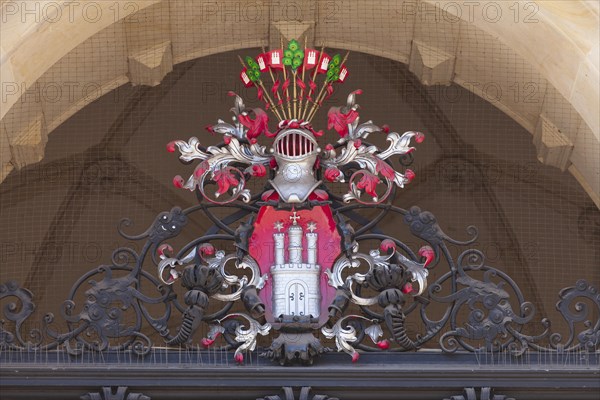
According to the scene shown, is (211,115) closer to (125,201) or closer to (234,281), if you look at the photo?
(125,201)

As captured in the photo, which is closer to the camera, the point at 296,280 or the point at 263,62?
the point at 296,280

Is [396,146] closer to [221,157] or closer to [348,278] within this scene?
[348,278]

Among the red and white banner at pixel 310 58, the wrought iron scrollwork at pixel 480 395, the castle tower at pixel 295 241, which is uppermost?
the red and white banner at pixel 310 58

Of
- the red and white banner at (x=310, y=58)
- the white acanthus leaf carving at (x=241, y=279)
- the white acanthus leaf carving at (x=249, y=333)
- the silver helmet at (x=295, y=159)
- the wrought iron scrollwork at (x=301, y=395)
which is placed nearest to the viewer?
the wrought iron scrollwork at (x=301, y=395)

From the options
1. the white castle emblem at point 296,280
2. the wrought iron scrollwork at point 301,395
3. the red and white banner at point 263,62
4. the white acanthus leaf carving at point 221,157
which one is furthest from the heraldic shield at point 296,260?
the red and white banner at point 263,62

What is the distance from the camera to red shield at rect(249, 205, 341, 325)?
9.12 meters

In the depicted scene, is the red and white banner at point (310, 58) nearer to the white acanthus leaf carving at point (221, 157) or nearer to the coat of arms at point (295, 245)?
the coat of arms at point (295, 245)

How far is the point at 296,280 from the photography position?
912 centimetres

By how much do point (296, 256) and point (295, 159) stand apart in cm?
54

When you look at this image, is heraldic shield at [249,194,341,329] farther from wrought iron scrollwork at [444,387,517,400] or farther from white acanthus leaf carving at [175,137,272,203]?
wrought iron scrollwork at [444,387,517,400]

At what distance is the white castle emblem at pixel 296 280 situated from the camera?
9094 millimetres

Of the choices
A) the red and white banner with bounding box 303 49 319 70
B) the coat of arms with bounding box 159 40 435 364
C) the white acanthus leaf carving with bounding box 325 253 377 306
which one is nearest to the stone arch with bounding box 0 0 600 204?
the red and white banner with bounding box 303 49 319 70

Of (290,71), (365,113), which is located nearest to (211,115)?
(365,113)

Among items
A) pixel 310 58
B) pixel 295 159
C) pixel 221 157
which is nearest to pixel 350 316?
pixel 295 159
